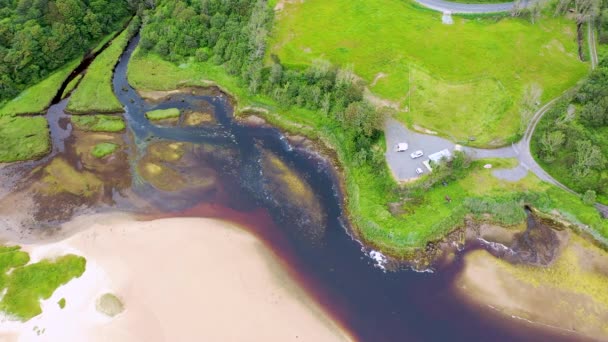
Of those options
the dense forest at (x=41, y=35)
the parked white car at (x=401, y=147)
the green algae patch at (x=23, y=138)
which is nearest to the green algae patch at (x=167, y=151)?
the green algae patch at (x=23, y=138)

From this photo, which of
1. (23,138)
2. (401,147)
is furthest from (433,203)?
(23,138)

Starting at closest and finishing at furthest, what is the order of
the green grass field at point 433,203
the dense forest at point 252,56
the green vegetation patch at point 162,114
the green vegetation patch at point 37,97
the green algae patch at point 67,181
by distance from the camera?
1. the green grass field at point 433,203
2. the green algae patch at point 67,181
3. the dense forest at point 252,56
4. the green vegetation patch at point 162,114
5. the green vegetation patch at point 37,97

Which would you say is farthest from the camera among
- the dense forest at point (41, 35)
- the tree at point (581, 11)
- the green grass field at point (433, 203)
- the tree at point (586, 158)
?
the tree at point (581, 11)

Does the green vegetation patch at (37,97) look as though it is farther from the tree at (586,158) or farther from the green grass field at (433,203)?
the tree at (586,158)

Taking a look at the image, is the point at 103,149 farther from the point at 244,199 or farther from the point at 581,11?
the point at 581,11

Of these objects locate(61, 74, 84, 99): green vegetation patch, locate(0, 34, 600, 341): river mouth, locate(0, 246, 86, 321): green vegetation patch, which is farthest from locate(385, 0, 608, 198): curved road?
locate(61, 74, 84, 99): green vegetation patch
